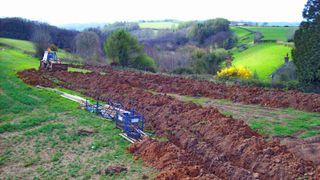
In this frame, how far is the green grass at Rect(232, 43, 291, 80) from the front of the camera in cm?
5488

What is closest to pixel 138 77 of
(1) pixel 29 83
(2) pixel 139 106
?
(1) pixel 29 83

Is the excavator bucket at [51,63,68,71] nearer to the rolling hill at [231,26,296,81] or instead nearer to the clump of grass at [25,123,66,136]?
the clump of grass at [25,123,66,136]

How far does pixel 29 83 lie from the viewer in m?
31.2

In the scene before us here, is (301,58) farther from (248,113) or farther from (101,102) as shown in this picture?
(101,102)

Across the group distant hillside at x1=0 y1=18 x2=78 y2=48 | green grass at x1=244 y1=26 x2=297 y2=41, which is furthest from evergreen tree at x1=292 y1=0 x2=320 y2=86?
distant hillside at x1=0 y1=18 x2=78 y2=48

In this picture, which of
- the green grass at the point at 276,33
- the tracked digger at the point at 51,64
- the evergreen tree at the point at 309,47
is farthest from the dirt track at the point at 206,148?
the green grass at the point at 276,33

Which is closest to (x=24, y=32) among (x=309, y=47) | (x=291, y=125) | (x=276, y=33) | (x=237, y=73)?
(x=276, y=33)

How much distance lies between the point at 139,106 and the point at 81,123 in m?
4.16

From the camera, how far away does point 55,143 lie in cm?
1761

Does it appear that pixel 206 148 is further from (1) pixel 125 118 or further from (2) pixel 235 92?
(2) pixel 235 92

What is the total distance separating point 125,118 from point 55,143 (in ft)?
10.8

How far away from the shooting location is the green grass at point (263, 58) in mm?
54875

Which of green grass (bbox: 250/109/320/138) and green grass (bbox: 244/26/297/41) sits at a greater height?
green grass (bbox: 244/26/297/41)

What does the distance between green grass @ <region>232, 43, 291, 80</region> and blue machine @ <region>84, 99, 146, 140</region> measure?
3289 centimetres
